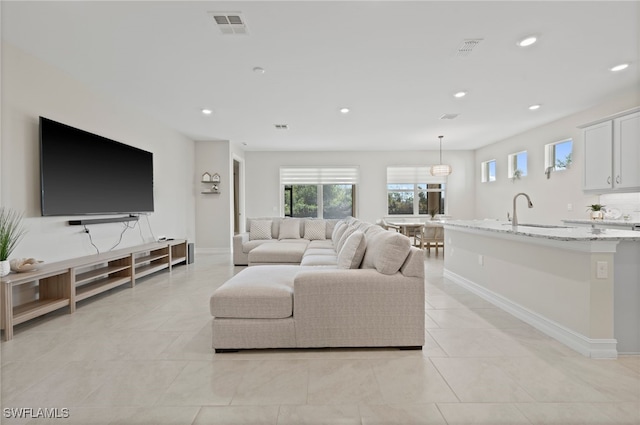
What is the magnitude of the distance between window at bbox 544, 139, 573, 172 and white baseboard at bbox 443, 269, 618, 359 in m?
3.54

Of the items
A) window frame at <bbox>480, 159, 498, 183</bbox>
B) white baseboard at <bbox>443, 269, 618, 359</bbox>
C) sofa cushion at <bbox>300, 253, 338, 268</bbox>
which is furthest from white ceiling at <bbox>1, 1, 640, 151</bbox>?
window frame at <bbox>480, 159, 498, 183</bbox>

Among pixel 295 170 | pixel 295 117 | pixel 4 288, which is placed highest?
pixel 295 117

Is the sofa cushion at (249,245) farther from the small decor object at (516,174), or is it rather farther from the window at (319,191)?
the small decor object at (516,174)

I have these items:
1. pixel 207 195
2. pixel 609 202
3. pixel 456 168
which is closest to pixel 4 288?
pixel 207 195

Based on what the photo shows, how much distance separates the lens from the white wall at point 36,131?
9.53 ft

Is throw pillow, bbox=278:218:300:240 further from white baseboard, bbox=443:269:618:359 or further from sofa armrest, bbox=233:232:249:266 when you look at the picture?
white baseboard, bbox=443:269:618:359

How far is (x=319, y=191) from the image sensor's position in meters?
8.73

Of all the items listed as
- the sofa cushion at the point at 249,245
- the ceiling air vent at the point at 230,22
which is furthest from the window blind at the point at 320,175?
the ceiling air vent at the point at 230,22

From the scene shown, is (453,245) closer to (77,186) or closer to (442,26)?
(442,26)

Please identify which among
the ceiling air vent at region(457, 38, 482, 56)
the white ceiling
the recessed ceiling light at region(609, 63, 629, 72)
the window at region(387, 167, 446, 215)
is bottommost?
the window at region(387, 167, 446, 215)

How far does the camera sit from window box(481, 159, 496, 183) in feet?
25.8

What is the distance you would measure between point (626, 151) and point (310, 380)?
4854mm

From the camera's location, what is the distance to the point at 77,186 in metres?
3.59

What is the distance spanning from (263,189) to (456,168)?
5.40m
